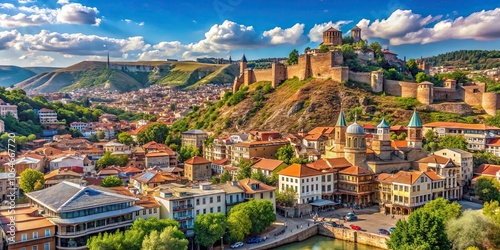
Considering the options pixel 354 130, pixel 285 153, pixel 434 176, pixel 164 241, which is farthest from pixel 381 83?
pixel 164 241

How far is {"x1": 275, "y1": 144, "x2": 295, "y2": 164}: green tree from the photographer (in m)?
52.0

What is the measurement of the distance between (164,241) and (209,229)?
4.56 meters

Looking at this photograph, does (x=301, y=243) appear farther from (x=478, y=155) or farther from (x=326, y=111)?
(x=326, y=111)

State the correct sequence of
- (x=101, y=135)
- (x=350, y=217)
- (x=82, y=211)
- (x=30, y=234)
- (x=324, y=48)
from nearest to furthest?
(x=30, y=234) → (x=82, y=211) → (x=350, y=217) → (x=324, y=48) → (x=101, y=135)

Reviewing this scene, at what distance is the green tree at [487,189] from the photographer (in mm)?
40500

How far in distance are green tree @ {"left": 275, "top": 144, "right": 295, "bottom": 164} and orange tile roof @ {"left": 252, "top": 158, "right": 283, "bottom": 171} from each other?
116 inches

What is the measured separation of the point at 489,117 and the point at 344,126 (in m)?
20.1

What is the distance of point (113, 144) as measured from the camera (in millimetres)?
63000

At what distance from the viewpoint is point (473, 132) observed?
51125 mm

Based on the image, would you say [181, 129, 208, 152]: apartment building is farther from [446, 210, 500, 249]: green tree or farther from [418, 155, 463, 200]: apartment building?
[446, 210, 500, 249]: green tree

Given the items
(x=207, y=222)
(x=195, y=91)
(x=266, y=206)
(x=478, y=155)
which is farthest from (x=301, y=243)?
(x=195, y=91)

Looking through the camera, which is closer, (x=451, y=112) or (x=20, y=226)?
(x=20, y=226)

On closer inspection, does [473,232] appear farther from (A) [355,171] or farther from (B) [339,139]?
(B) [339,139]

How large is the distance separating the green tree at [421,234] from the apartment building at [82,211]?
633 inches
